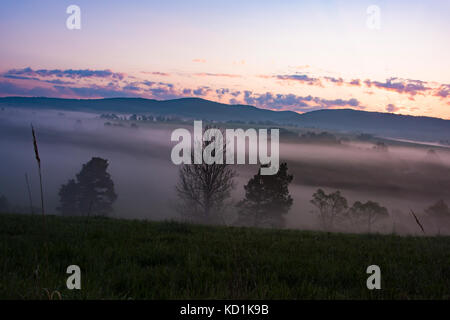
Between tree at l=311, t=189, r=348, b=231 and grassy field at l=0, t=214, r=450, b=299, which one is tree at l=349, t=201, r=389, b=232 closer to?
tree at l=311, t=189, r=348, b=231

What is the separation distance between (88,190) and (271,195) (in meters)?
35.0

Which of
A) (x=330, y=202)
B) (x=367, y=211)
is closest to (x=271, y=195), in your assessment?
(x=330, y=202)

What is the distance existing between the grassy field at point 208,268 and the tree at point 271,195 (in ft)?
122

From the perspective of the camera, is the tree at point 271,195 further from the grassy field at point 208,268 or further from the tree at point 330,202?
the grassy field at point 208,268

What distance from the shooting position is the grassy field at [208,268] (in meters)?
4.12

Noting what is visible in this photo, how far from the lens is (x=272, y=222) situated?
46.8m

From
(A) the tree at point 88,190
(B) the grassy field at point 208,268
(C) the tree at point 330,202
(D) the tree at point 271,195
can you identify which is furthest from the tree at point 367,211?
(B) the grassy field at point 208,268

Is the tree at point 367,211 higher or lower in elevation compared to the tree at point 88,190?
lower

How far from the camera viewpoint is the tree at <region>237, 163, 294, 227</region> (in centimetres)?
4481

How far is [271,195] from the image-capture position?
4562 cm

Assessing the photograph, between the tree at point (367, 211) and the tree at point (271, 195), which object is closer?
the tree at point (271, 195)

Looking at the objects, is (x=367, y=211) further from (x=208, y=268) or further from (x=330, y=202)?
(x=208, y=268)
